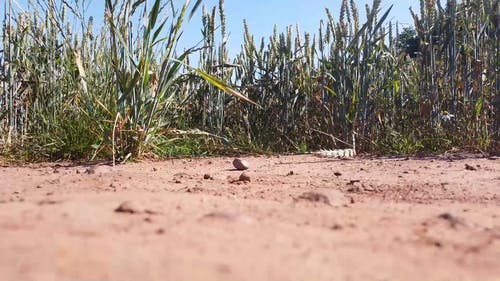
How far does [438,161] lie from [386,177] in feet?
2.33

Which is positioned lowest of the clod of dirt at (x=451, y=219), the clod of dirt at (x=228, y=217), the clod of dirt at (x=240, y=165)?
the clod of dirt at (x=451, y=219)

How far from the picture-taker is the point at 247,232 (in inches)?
40.5

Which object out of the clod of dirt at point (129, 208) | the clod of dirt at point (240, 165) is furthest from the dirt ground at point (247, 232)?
the clod of dirt at point (240, 165)

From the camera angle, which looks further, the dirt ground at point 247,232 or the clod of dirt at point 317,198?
the clod of dirt at point 317,198

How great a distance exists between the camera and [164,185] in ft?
6.19

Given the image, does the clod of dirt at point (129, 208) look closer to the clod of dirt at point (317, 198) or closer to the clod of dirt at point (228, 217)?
the clod of dirt at point (228, 217)

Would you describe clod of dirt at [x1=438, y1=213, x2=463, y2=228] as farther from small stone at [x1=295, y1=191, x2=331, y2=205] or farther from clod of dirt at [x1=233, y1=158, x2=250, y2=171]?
clod of dirt at [x1=233, y1=158, x2=250, y2=171]

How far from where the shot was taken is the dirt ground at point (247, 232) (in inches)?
31.0

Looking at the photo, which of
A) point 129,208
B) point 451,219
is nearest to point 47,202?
point 129,208

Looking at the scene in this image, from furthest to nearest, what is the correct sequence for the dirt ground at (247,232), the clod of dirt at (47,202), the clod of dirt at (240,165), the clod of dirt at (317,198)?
the clod of dirt at (240,165) → the clod of dirt at (317,198) → the clod of dirt at (47,202) → the dirt ground at (247,232)

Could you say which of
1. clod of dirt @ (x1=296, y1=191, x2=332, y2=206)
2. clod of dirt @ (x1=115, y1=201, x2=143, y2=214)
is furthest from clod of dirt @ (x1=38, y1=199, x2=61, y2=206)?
clod of dirt @ (x1=296, y1=191, x2=332, y2=206)

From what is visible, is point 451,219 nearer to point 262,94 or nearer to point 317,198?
point 317,198

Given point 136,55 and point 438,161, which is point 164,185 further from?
point 438,161

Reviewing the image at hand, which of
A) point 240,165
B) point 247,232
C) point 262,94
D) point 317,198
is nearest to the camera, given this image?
point 247,232
